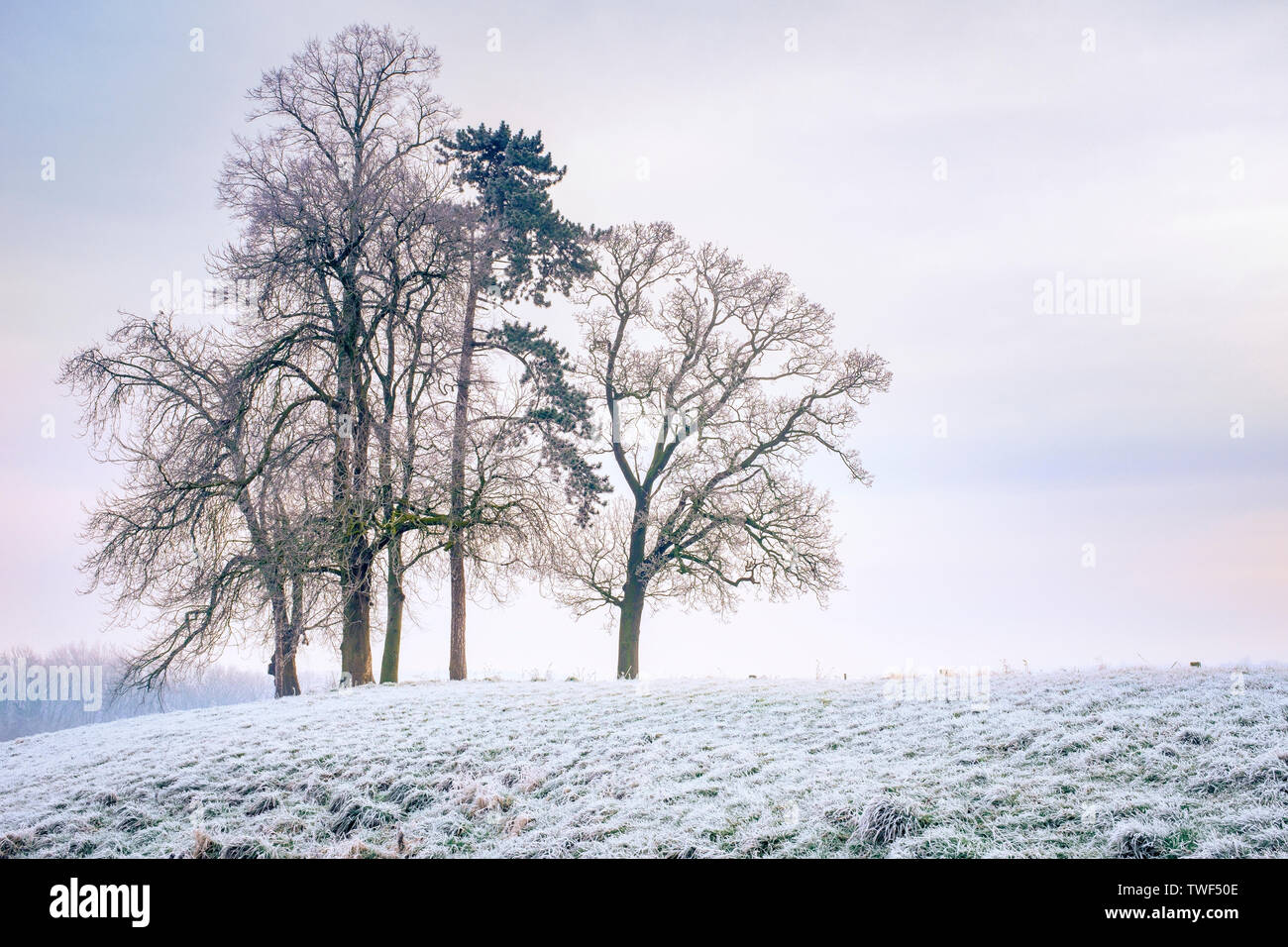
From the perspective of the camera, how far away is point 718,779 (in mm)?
9852

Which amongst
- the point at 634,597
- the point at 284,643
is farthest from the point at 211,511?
the point at 634,597

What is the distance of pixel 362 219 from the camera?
68.8ft

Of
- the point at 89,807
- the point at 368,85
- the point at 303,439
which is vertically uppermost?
the point at 368,85

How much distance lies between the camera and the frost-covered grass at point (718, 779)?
7.55 metres

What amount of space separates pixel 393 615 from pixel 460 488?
432 centimetres

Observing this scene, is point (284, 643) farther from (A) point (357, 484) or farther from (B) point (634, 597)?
(B) point (634, 597)

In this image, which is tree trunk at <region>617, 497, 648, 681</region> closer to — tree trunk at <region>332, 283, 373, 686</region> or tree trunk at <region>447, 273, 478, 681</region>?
tree trunk at <region>447, 273, 478, 681</region>

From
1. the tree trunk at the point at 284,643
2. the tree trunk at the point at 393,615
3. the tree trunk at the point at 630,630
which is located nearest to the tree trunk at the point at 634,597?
the tree trunk at the point at 630,630

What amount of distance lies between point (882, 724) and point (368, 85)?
21.7 metres

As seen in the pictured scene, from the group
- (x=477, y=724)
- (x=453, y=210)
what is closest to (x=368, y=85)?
(x=453, y=210)

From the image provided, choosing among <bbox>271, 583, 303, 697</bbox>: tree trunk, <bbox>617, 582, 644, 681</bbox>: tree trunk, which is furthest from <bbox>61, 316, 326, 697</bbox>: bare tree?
<bbox>617, 582, 644, 681</bbox>: tree trunk
